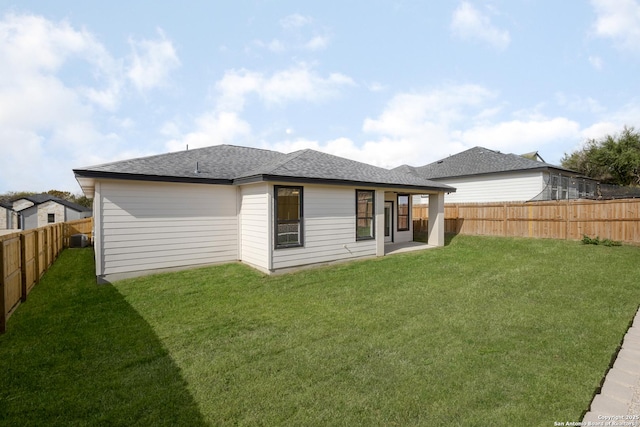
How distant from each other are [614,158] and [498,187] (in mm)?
12680

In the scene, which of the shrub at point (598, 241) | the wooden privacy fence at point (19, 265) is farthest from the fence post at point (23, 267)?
the shrub at point (598, 241)

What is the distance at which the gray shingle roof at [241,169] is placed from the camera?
8344 mm

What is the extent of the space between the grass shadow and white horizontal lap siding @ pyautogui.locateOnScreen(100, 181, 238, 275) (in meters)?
1.88

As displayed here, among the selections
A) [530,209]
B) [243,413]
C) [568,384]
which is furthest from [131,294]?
[530,209]

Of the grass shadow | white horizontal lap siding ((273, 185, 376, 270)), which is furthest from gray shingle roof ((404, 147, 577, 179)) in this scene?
the grass shadow

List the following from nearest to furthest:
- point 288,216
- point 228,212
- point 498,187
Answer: point 288,216 < point 228,212 < point 498,187

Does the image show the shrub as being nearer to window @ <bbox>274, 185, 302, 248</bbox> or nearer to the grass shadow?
window @ <bbox>274, 185, 302, 248</bbox>

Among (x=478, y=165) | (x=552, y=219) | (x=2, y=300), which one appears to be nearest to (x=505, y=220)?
(x=552, y=219)

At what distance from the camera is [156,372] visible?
387 cm

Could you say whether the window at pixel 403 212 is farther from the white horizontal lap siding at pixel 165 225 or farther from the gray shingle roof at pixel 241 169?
the white horizontal lap siding at pixel 165 225

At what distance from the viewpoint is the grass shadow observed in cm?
309

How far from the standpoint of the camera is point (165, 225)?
8.78m

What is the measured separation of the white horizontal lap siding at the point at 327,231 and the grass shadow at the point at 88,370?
4.21m

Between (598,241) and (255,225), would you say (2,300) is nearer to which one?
(255,225)
